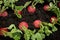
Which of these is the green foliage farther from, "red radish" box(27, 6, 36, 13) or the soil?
"red radish" box(27, 6, 36, 13)

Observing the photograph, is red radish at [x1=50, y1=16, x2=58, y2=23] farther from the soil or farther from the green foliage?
the green foliage

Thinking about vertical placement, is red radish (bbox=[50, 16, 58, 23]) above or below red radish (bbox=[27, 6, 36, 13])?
below

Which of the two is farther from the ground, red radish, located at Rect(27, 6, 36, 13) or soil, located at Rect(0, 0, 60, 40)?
red radish, located at Rect(27, 6, 36, 13)

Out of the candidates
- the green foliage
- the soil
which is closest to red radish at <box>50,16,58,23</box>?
the soil

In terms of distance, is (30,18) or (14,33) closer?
(14,33)

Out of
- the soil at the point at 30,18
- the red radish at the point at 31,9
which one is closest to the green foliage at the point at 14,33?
the soil at the point at 30,18

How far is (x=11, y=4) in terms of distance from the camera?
4.32 ft

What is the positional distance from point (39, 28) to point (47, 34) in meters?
0.07

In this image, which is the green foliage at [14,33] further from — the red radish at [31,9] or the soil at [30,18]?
Answer: the red radish at [31,9]

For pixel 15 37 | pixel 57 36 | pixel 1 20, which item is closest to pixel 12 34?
pixel 15 37

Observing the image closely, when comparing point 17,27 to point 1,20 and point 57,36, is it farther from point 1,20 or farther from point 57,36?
point 57,36

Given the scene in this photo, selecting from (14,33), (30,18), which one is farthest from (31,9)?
(14,33)

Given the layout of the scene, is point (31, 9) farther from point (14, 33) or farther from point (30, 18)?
point (14, 33)

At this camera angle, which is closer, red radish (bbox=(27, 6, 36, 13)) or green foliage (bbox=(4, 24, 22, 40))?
green foliage (bbox=(4, 24, 22, 40))
